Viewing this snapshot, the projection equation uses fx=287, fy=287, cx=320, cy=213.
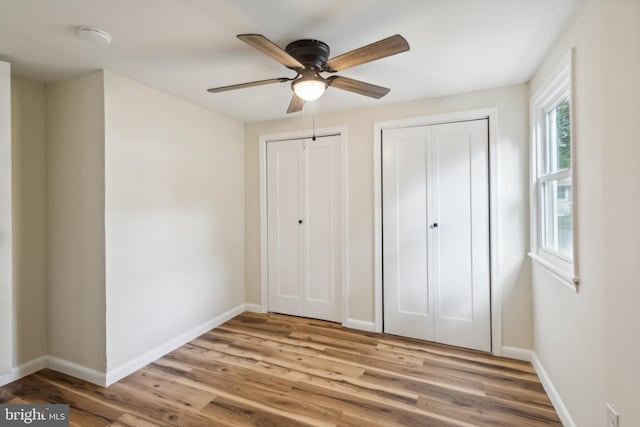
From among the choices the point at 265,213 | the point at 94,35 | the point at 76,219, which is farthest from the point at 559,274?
the point at 76,219

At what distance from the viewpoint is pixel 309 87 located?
1732 mm

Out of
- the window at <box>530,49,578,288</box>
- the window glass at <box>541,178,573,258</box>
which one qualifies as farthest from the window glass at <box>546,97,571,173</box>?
the window glass at <box>541,178,573,258</box>

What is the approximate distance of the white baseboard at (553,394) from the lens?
5.51 ft

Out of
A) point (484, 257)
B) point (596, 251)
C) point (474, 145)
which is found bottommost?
point (484, 257)

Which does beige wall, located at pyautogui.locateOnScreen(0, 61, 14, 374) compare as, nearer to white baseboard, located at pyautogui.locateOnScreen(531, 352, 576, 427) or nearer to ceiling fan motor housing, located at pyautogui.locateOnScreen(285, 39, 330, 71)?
ceiling fan motor housing, located at pyautogui.locateOnScreen(285, 39, 330, 71)

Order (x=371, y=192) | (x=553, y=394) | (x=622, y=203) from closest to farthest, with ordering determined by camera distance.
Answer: (x=622, y=203)
(x=553, y=394)
(x=371, y=192)

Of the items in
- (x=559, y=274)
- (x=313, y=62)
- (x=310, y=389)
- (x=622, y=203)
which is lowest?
(x=310, y=389)

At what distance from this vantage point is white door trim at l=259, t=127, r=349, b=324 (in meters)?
3.08

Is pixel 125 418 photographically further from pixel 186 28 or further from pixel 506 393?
pixel 506 393

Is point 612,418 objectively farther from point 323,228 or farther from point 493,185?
point 323,228

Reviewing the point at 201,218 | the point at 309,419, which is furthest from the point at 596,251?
the point at 201,218

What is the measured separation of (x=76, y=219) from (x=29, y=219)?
387 millimetres

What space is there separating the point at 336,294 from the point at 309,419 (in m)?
1.51

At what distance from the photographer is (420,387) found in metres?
2.09
